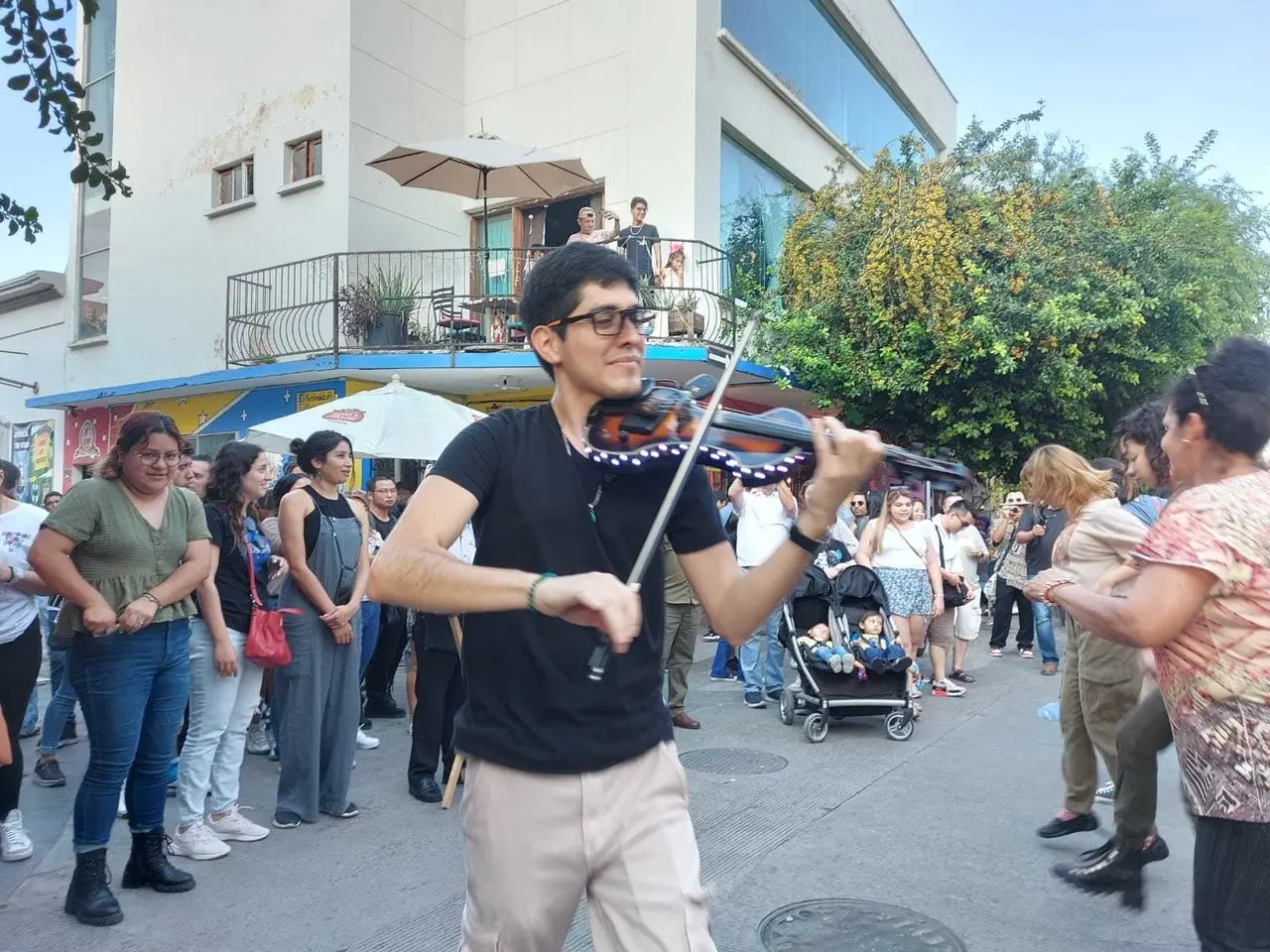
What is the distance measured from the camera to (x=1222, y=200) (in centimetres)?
1786

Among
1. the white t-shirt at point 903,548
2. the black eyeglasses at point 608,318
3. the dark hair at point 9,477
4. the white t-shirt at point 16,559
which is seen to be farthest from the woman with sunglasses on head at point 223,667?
the white t-shirt at point 903,548

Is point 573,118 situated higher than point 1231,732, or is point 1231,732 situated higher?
point 573,118

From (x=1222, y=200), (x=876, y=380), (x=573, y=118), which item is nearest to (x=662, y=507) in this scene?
(x=876, y=380)

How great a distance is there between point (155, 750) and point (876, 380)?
10241 mm

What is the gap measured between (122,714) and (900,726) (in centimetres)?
525

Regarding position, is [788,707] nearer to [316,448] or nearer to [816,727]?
[816,727]

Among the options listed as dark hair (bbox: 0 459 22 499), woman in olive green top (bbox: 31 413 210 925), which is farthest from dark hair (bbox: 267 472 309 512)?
dark hair (bbox: 0 459 22 499)

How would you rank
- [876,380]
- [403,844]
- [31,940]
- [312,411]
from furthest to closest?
[876,380] → [312,411] → [403,844] → [31,940]

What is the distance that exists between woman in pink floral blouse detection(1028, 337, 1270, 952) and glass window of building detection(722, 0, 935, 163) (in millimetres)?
13679

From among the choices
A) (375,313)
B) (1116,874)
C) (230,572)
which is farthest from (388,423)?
(1116,874)

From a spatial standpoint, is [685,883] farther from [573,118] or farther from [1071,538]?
[573,118]

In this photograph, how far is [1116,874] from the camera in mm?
4250

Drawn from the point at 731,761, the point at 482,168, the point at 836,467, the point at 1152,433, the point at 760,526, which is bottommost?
the point at 731,761

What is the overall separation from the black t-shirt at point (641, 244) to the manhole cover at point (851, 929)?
9499 mm
